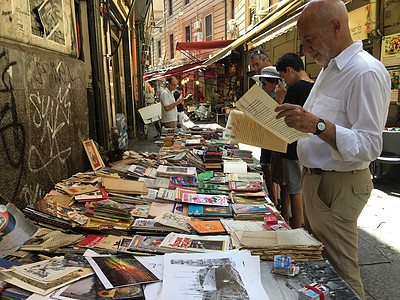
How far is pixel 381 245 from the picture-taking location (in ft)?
10.7

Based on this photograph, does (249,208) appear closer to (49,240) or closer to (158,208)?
(158,208)

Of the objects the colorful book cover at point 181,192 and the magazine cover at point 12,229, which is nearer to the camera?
the magazine cover at point 12,229

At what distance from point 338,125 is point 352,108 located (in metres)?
0.11

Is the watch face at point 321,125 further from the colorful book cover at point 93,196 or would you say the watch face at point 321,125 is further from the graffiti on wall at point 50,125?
the graffiti on wall at point 50,125

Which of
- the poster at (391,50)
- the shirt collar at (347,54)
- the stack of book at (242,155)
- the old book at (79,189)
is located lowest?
the old book at (79,189)

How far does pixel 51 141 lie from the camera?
3098mm

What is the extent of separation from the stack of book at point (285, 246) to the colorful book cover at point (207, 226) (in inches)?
13.4

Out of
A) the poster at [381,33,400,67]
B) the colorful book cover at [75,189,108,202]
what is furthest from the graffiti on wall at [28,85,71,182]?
the poster at [381,33,400,67]

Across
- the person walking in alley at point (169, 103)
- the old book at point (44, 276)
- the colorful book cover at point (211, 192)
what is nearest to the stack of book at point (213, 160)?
the colorful book cover at point (211, 192)

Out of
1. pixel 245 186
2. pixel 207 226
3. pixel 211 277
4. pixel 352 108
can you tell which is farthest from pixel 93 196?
pixel 352 108

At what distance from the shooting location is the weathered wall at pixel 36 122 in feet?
7.77

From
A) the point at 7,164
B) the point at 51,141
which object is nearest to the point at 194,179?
the point at 51,141

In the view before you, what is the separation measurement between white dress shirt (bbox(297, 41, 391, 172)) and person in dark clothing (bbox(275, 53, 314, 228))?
109cm

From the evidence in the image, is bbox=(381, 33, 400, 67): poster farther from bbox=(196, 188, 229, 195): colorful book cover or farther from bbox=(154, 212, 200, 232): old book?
bbox=(154, 212, 200, 232): old book
